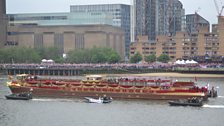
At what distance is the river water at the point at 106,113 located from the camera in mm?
77750

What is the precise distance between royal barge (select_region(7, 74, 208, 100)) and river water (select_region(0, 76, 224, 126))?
125 inches

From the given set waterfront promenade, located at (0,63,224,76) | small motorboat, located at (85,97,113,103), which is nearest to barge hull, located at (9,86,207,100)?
small motorboat, located at (85,97,113,103)

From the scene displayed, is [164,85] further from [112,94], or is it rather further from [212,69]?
[212,69]

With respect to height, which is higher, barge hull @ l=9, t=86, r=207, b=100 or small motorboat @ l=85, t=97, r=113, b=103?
barge hull @ l=9, t=86, r=207, b=100

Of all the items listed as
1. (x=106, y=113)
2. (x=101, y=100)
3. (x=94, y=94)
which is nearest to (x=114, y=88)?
(x=94, y=94)

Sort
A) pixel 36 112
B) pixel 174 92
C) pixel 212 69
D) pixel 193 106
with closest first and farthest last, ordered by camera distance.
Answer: pixel 36 112, pixel 193 106, pixel 174 92, pixel 212 69

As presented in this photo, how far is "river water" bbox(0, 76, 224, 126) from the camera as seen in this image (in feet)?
255

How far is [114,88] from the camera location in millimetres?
108312

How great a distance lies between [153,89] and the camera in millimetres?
106062

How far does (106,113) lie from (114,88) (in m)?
21.4

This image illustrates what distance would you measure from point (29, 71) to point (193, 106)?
359 feet

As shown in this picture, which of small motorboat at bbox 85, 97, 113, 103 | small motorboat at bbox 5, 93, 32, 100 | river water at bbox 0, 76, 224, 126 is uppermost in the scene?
small motorboat at bbox 5, 93, 32, 100

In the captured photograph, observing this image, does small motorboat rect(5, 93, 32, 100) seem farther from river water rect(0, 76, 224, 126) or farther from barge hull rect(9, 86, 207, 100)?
barge hull rect(9, 86, 207, 100)

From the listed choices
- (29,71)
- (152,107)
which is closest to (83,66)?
(29,71)
